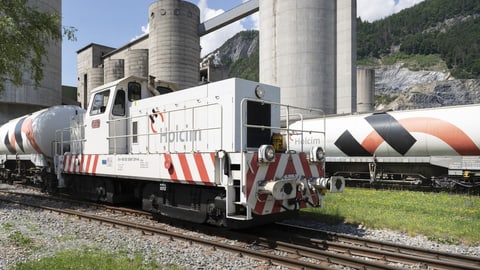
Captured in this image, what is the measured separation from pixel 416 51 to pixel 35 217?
17582 cm

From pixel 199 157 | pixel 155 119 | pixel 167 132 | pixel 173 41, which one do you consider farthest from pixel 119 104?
pixel 173 41

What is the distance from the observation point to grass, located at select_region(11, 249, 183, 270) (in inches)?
200

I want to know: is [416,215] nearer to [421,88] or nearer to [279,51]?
[279,51]

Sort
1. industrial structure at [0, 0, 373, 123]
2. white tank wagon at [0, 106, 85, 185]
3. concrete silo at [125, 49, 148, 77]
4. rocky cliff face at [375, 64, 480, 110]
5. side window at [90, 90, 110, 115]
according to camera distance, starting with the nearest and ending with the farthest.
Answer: side window at [90, 90, 110, 115]
white tank wagon at [0, 106, 85, 185]
industrial structure at [0, 0, 373, 123]
concrete silo at [125, 49, 148, 77]
rocky cliff face at [375, 64, 480, 110]

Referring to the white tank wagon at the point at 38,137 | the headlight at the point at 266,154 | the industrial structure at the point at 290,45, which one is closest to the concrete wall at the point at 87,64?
the industrial structure at the point at 290,45

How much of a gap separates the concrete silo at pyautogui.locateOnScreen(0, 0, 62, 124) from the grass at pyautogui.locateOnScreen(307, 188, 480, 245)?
2903cm

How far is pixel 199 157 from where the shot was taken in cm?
717

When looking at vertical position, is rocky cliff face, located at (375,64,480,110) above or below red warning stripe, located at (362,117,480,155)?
above

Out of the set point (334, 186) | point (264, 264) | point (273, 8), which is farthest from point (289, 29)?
point (264, 264)

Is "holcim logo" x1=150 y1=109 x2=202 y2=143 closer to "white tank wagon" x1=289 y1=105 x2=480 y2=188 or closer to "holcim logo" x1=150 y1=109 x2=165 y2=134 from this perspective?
"holcim logo" x1=150 y1=109 x2=165 y2=134

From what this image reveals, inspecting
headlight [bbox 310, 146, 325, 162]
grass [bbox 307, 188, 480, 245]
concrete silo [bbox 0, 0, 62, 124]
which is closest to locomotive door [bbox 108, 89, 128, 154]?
headlight [bbox 310, 146, 325, 162]

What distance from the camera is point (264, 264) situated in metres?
5.71

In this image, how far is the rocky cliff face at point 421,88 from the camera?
415 feet

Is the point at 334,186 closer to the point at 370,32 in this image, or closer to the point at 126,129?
the point at 126,129
